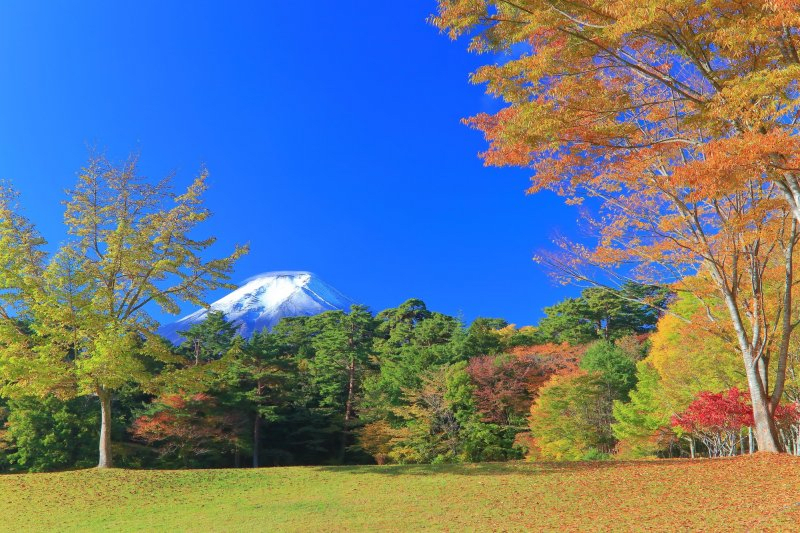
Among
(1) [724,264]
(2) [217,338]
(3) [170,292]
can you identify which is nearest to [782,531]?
(1) [724,264]

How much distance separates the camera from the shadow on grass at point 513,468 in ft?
35.9

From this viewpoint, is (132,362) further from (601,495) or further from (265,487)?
(601,495)

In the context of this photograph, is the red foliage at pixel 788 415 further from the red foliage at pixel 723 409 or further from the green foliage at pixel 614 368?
the green foliage at pixel 614 368

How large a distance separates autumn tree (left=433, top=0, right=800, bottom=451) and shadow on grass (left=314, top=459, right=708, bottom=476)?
209 cm

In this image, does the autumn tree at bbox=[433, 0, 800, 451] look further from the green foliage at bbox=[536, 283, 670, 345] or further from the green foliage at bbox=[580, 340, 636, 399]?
the green foliage at bbox=[536, 283, 670, 345]

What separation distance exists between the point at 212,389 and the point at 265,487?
578 inches

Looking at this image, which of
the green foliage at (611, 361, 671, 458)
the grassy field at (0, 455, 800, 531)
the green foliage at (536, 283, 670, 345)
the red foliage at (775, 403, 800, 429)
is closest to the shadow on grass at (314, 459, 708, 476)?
the grassy field at (0, 455, 800, 531)

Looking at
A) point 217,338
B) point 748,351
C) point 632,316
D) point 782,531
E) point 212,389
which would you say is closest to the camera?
point 782,531

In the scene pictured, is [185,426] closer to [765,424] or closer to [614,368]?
[614,368]

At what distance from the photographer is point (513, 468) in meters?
11.8

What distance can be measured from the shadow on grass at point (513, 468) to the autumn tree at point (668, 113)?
209cm

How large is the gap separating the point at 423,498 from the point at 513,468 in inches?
124

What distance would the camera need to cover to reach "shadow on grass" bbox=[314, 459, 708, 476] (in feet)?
35.9

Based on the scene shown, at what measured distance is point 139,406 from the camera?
26.6m
